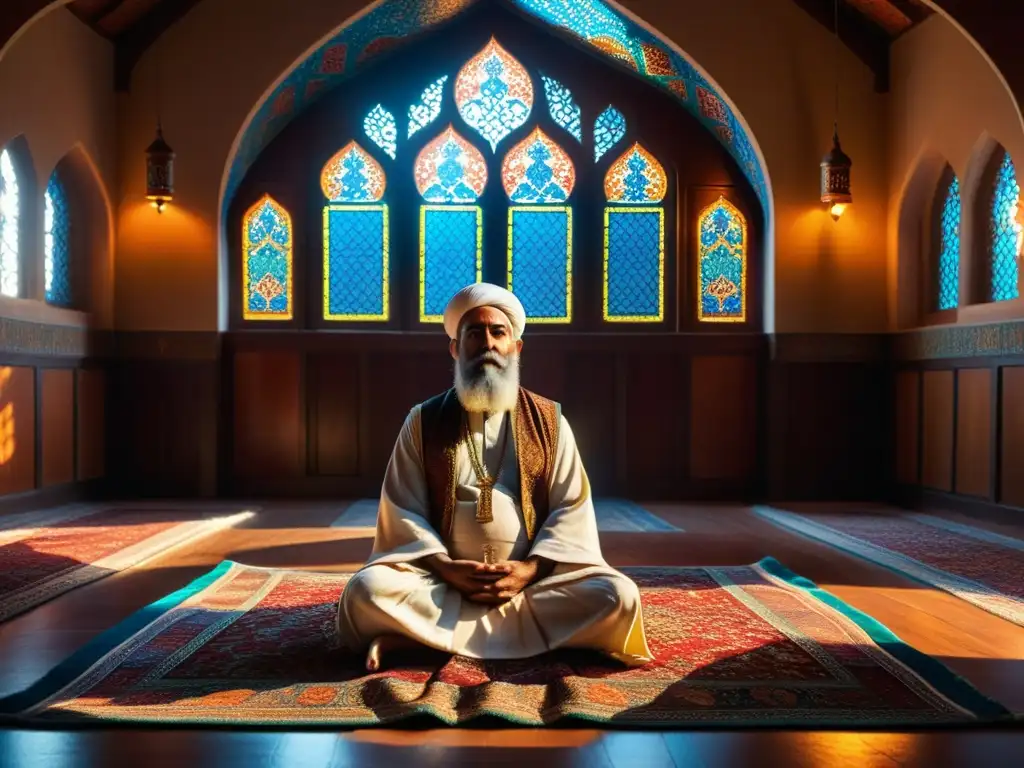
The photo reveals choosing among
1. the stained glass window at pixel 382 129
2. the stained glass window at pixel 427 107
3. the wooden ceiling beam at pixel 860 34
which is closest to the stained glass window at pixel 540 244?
the stained glass window at pixel 427 107

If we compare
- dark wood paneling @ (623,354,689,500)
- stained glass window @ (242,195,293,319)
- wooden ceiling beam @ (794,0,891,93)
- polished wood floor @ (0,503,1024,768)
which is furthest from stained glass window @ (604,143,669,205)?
polished wood floor @ (0,503,1024,768)

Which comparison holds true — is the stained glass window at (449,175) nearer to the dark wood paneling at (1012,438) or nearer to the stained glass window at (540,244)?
the stained glass window at (540,244)

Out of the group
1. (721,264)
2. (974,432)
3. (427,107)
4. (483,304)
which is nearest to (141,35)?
(427,107)

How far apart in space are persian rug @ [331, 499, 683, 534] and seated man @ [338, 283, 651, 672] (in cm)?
321

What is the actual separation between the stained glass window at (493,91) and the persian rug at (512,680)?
18.4 feet

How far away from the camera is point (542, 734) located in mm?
2500

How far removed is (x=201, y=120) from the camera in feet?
26.0

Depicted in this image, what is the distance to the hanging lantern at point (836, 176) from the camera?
7.56 metres

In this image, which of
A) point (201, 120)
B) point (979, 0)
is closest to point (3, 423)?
point (201, 120)

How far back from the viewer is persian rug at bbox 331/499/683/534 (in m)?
6.55

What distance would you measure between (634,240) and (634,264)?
0.69 feet

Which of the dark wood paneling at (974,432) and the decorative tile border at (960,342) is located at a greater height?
the decorative tile border at (960,342)

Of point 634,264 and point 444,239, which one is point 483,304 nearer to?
→ point 444,239

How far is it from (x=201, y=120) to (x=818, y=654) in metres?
6.65
